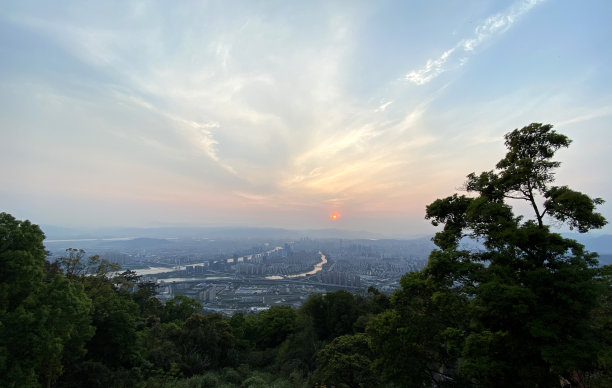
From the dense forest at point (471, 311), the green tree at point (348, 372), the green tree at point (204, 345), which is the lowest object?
the green tree at point (204, 345)

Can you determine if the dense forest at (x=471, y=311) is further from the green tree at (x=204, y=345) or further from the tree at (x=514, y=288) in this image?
the green tree at (x=204, y=345)

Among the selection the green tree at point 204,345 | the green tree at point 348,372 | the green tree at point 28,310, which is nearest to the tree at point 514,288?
the green tree at point 348,372

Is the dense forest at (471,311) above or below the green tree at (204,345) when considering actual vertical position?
above

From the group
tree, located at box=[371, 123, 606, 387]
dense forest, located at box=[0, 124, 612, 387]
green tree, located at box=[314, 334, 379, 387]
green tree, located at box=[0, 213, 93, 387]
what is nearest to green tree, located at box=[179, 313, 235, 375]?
dense forest, located at box=[0, 124, 612, 387]

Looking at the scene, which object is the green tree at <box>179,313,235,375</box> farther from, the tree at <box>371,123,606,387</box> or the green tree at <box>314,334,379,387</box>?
the tree at <box>371,123,606,387</box>

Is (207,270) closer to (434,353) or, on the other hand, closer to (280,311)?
(280,311)

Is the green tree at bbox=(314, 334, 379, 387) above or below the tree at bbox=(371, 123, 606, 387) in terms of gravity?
below

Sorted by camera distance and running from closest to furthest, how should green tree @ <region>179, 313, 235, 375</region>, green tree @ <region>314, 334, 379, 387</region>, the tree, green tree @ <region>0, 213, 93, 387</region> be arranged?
the tree < green tree @ <region>0, 213, 93, 387</region> < green tree @ <region>314, 334, 379, 387</region> < green tree @ <region>179, 313, 235, 375</region>

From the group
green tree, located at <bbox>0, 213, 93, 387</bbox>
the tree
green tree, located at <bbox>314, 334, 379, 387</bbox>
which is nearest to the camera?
the tree

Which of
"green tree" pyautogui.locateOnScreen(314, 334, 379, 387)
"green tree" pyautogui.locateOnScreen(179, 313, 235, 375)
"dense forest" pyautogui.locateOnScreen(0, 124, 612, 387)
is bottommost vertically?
"green tree" pyautogui.locateOnScreen(179, 313, 235, 375)

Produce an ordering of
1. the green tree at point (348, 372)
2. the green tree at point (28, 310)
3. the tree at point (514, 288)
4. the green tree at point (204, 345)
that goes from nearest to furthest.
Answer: the tree at point (514, 288) → the green tree at point (28, 310) → the green tree at point (348, 372) → the green tree at point (204, 345)
